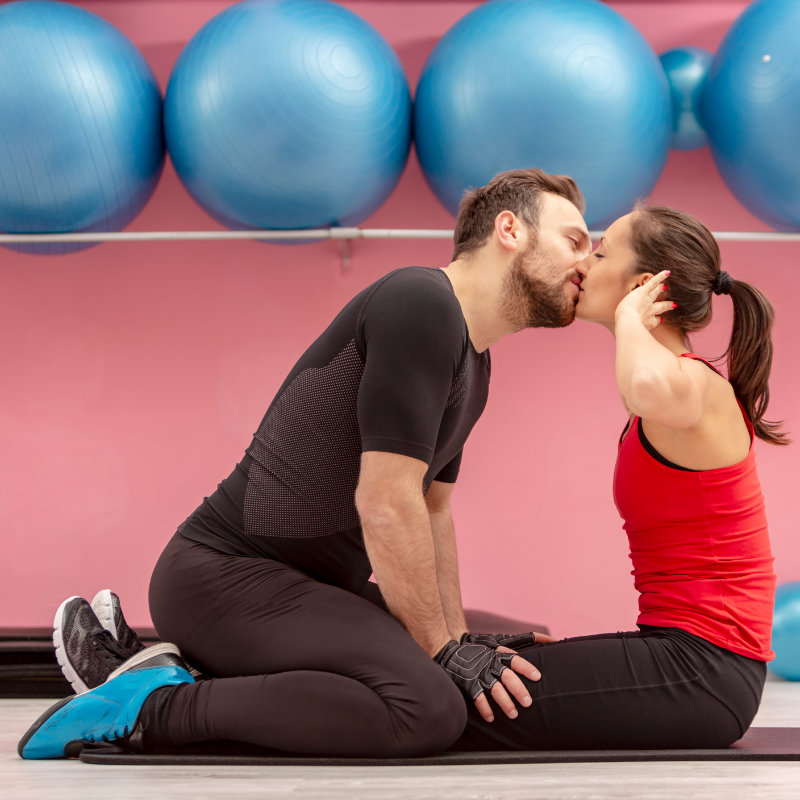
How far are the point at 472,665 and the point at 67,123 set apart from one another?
1.51 meters

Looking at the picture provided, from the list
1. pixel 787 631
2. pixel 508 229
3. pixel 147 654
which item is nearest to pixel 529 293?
pixel 508 229

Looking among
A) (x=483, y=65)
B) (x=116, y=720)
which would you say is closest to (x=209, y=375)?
(x=483, y=65)

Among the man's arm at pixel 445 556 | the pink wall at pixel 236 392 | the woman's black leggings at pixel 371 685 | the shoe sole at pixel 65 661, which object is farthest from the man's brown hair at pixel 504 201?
the pink wall at pixel 236 392

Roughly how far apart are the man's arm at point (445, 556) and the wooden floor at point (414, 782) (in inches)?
16.5

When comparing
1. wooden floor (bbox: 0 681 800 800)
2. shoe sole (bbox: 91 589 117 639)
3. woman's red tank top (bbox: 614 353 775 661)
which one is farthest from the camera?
shoe sole (bbox: 91 589 117 639)

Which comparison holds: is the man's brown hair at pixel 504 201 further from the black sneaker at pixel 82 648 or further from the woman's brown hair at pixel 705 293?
the black sneaker at pixel 82 648

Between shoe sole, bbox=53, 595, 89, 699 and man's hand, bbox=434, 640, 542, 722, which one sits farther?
shoe sole, bbox=53, 595, 89, 699

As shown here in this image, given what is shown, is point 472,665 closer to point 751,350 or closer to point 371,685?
point 371,685

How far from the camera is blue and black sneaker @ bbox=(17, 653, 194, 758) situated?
4.65ft

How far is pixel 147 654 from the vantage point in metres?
1.52

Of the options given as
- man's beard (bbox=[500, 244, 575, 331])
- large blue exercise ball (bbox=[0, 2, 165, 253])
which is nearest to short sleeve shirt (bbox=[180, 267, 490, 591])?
man's beard (bbox=[500, 244, 575, 331])

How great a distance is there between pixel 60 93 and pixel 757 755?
6.36 ft

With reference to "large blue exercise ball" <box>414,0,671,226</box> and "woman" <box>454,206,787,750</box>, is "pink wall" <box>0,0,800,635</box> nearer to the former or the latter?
"large blue exercise ball" <box>414,0,671,226</box>

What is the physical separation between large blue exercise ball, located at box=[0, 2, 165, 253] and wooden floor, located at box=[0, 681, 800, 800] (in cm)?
128
